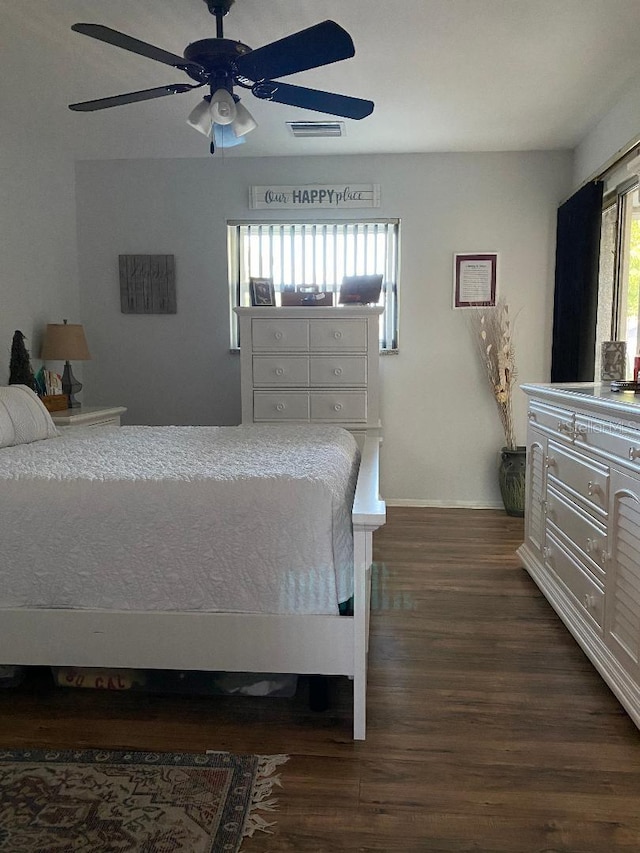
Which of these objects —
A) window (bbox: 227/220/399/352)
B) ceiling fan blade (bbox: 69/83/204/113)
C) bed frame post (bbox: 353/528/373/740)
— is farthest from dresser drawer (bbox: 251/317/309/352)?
bed frame post (bbox: 353/528/373/740)

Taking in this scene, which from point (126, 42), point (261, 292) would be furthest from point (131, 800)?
point (261, 292)

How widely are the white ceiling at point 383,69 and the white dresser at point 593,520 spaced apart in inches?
58.6

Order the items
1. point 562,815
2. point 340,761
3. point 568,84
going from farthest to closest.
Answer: point 568,84, point 340,761, point 562,815

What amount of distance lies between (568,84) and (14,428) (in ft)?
10.1

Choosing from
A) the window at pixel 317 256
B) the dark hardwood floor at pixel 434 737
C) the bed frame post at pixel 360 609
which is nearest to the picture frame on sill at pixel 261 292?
the window at pixel 317 256

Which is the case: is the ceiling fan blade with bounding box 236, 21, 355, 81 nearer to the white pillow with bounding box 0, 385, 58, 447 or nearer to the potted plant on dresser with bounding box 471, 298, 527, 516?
the white pillow with bounding box 0, 385, 58, 447

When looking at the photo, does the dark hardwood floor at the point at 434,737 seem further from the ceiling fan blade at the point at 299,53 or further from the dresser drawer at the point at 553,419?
the ceiling fan blade at the point at 299,53

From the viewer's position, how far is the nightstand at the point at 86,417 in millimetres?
3459

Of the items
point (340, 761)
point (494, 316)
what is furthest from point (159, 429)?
point (494, 316)

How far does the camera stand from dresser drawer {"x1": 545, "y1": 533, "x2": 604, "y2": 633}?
2132 mm

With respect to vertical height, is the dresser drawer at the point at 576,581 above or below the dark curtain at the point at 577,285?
below

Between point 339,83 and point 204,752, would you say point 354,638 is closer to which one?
point 204,752

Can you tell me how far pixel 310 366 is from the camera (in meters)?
3.95

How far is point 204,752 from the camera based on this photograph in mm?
1692
